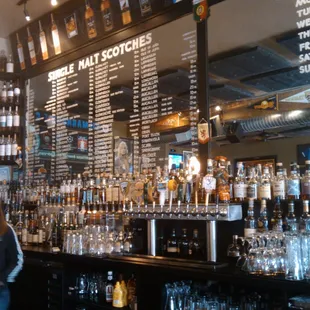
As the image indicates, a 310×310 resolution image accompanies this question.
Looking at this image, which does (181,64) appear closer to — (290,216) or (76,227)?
(290,216)

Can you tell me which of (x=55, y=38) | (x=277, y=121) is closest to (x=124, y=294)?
(x=277, y=121)

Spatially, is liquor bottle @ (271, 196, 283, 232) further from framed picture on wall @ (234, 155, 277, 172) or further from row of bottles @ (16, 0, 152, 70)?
row of bottles @ (16, 0, 152, 70)

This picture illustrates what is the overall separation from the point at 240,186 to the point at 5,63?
3.92 m

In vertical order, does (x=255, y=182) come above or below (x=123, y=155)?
below

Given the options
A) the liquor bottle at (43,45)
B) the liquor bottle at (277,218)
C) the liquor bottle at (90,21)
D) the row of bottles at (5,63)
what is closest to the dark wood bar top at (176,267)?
the liquor bottle at (277,218)

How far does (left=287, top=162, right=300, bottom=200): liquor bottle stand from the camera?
272 centimetres

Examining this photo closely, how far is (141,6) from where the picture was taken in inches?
159

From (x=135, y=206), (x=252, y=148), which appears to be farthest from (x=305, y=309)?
(x=135, y=206)

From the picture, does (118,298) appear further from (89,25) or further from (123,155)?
(89,25)

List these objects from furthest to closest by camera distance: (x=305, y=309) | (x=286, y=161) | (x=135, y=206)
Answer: (x=135, y=206)
(x=286, y=161)
(x=305, y=309)

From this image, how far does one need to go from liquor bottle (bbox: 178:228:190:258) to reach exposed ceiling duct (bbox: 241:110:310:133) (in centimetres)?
96

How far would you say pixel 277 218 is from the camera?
2.83m

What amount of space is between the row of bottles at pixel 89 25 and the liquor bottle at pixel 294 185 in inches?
82.6

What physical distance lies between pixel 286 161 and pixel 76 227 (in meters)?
2.17
